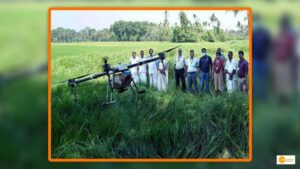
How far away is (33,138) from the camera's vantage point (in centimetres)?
324

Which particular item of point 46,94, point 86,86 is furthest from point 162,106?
point 46,94

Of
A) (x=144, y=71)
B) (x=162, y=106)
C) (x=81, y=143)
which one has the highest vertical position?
(x=144, y=71)

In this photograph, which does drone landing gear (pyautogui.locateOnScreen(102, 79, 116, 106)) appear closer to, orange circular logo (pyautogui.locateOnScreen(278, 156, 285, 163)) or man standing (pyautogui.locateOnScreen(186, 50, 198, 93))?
man standing (pyautogui.locateOnScreen(186, 50, 198, 93))

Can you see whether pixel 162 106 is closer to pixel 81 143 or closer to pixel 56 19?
pixel 81 143

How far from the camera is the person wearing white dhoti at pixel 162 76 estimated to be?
3248mm

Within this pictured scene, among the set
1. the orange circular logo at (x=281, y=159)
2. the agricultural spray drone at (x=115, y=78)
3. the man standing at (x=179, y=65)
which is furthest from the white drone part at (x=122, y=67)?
the orange circular logo at (x=281, y=159)

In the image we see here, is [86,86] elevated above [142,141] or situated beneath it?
elevated above

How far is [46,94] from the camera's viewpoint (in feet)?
10.6

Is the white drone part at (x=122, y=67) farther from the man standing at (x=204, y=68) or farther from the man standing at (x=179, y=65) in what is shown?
the man standing at (x=204, y=68)

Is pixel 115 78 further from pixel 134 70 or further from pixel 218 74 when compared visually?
pixel 218 74

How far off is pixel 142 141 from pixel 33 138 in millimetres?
650

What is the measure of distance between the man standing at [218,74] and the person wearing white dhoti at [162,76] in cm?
29

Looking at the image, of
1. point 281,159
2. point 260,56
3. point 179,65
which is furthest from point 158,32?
point 281,159

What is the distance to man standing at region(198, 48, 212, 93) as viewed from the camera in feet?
10.6
